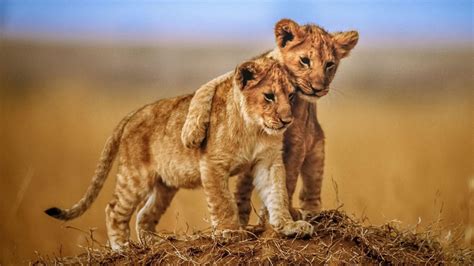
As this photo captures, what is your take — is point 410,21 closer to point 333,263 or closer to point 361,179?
point 361,179

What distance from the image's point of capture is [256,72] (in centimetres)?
414

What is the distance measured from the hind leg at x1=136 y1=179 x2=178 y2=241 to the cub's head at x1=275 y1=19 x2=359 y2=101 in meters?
0.99

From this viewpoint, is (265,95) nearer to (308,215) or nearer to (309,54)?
(309,54)

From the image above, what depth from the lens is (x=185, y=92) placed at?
4.75 m

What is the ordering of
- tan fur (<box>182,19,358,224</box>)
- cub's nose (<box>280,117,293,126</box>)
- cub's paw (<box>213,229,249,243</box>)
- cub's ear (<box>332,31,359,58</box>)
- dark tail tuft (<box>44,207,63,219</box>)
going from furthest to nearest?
dark tail tuft (<box>44,207,63,219</box>), cub's ear (<box>332,31,359,58</box>), tan fur (<box>182,19,358,224</box>), cub's nose (<box>280,117,293,126</box>), cub's paw (<box>213,229,249,243</box>)

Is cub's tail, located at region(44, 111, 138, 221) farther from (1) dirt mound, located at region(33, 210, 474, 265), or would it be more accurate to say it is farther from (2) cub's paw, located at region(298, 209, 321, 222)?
(2) cub's paw, located at region(298, 209, 321, 222)

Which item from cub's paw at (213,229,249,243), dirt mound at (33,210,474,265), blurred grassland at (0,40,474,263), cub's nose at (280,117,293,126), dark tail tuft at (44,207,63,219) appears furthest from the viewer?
Answer: blurred grassland at (0,40,474,263)

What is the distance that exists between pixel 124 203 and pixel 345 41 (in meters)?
1.53

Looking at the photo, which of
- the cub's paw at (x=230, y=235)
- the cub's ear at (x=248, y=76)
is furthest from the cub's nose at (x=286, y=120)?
the cub's paw at (x=230, y=235)

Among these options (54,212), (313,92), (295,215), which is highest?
(313,92)

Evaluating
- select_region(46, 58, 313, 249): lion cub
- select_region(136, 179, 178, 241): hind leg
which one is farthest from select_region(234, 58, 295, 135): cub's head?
select_region(136, 179, 178, 241): hind leg

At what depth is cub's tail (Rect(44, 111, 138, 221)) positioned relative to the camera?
14.8 feet

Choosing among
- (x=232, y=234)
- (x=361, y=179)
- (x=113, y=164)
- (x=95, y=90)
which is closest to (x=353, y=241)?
(x=232, y=234)

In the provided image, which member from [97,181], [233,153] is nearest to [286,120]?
[233,153]
